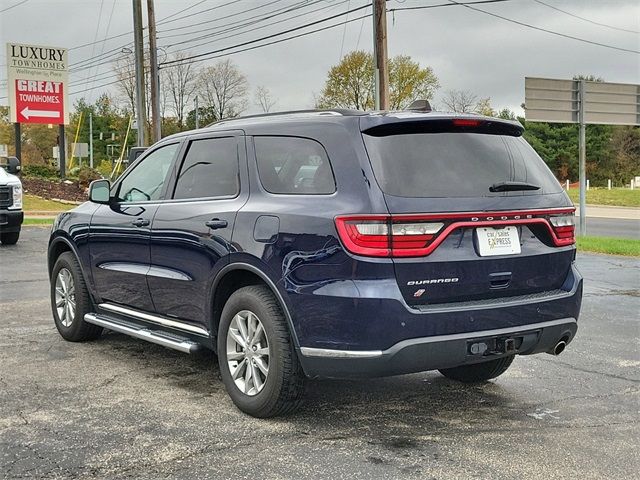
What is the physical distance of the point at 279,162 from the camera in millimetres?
4684

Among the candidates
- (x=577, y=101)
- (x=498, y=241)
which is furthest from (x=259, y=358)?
(x=577, y=101)

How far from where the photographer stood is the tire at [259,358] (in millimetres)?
4293

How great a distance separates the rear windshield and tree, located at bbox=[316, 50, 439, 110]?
2346 inches

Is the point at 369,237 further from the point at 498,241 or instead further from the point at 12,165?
the point at 12,165

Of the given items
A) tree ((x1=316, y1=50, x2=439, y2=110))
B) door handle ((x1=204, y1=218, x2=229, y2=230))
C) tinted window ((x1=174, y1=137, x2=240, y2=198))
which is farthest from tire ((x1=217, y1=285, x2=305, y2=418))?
tree ((x1=316, y1=50, x2=439, y2=110))

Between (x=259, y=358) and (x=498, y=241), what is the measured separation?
1.57m

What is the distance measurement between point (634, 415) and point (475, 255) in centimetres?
156

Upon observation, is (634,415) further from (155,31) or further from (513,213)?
(155,31)

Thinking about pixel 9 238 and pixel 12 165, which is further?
pixel 9 238

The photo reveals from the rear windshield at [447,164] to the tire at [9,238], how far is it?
13.5m

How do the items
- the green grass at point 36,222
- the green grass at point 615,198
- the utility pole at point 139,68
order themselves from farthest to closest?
the green grass at point 615,198
the utility pole at point 139,68
the green grass at point 36,222

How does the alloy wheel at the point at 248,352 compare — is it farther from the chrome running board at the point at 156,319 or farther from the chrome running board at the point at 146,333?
the chrome running board at the point at 146,333

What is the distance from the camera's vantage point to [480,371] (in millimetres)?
5312

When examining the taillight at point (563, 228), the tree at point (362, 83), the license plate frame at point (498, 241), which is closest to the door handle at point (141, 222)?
the license plate frame at point (498, 241)
